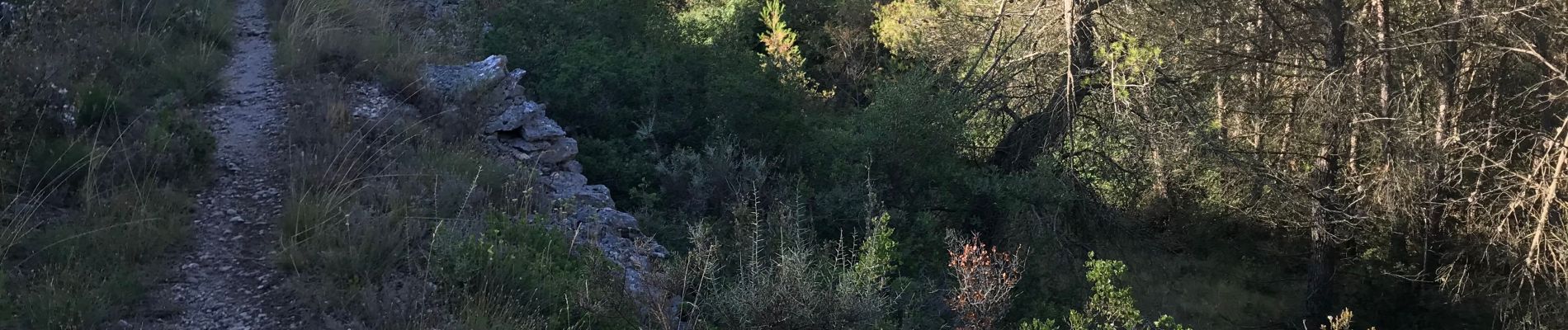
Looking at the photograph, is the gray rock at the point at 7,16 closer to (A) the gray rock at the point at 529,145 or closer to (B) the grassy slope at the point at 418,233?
(B) the grassy slope at the point at 418,233

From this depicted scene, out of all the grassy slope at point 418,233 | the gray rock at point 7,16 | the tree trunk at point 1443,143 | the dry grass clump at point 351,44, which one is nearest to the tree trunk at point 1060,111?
the tree trunk at point 1443,143

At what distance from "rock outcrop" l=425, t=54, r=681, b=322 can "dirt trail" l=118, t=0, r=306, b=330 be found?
4.69 ft

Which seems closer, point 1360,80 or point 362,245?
point 362,245

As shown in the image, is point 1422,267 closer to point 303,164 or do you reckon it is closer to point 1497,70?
point 1497,70

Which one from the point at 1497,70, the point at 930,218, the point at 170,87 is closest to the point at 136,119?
the point at 170,87

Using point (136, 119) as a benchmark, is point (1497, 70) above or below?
above

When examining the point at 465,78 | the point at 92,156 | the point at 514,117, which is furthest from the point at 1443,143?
the point at 92,156

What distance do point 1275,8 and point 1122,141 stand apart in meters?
2.90

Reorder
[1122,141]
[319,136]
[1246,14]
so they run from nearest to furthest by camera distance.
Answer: [319,136] → [1122,141] → [1246,14]

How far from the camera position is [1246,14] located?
36.8 feet

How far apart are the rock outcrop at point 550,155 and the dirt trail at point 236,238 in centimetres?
143

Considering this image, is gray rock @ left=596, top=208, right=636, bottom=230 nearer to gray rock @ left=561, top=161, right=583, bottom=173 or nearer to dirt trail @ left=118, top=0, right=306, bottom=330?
gray rock @ left=561, top=161, right=583, bottom=173

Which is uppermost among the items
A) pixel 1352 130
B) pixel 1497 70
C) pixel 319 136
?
pixel 1497 70

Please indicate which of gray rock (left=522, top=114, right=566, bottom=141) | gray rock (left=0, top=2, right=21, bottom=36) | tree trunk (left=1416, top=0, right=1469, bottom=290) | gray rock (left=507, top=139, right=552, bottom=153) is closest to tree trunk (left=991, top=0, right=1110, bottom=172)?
tree trunk (left=1416, top=0, right=1469, bottom=290)
